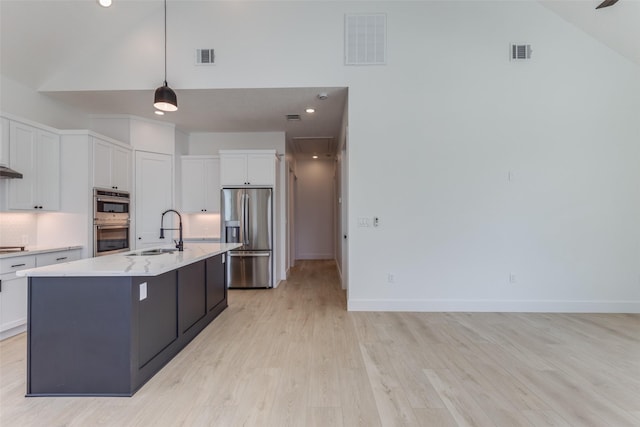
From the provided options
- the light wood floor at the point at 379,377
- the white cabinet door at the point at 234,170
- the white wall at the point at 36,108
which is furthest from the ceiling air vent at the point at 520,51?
the white wall at the point at 36,108

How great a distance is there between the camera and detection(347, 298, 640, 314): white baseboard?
374cm

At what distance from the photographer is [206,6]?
3.77m

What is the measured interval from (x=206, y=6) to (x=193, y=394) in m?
4.34

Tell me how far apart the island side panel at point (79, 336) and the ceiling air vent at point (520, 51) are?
490 centimetres

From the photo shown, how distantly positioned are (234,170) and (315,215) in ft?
12.4

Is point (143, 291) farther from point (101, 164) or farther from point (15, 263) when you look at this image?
point (101, 164)

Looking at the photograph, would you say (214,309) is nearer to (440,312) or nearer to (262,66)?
(440,312)

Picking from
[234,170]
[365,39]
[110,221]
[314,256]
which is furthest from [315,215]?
[365,39]

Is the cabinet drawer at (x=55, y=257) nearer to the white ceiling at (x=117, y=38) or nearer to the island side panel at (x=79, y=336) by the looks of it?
the island side panel at (x=79, y=336)

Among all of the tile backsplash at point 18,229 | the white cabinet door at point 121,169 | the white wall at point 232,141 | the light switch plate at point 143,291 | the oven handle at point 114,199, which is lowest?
the light switch plate at point 143,291

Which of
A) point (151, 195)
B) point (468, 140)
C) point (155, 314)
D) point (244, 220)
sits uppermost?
point (468, 140)

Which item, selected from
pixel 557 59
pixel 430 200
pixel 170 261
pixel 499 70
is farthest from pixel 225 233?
pixel 557 59

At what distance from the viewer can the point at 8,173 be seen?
119 inches

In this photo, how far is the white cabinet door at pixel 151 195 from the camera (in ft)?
15.6
